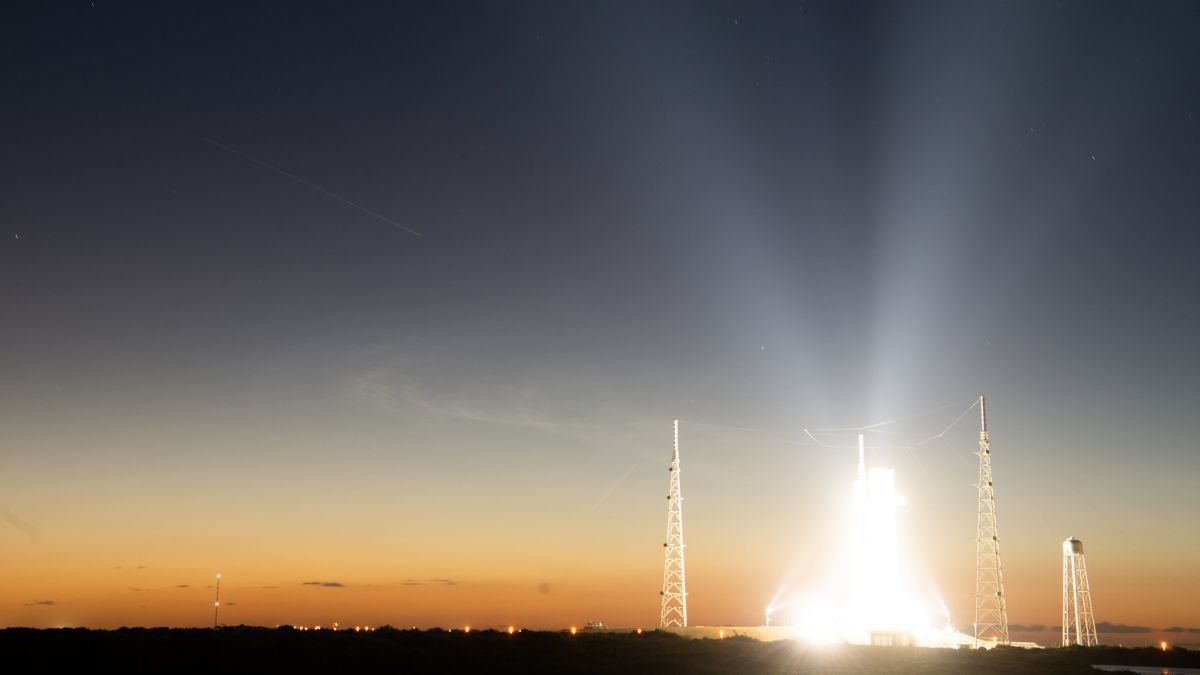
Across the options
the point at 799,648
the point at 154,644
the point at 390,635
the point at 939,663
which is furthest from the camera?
the point at 799,648

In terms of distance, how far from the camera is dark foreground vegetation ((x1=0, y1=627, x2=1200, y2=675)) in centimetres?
3794

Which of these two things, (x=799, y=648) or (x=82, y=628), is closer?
(x=82, y=628)

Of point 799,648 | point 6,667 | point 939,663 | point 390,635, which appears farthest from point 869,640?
point 6,667

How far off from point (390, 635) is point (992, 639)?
42.1 m

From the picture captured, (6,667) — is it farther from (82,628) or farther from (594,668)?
(594,668)

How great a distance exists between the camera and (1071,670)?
46.7m

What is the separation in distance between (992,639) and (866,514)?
12.0 metres

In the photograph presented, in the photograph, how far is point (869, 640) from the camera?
71.6m

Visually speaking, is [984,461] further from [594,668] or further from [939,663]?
[594,668]

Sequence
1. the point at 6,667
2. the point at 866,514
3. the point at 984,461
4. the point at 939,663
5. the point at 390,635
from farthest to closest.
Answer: the point at 866,514 < the point at 984,461 < the point at 390,635 < the point at 939,663 < the point at 6,667

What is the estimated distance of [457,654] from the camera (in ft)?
139

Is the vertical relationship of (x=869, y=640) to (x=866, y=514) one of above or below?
below

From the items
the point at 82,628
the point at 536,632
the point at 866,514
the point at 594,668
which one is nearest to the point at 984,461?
the point at 866,514

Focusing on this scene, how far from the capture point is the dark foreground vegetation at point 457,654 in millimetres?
37938
